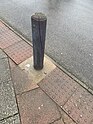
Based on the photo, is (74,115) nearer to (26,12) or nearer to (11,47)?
(11,47)

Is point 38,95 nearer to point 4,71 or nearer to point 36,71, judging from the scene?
point 36,71

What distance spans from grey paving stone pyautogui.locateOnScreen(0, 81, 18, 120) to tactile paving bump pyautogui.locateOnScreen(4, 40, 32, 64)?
2.10 feet

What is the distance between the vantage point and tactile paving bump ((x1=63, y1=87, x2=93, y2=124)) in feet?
8.64

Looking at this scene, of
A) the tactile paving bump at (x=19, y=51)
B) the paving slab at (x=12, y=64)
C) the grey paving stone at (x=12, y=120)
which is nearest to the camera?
the grey paving stone at (x=12, y=120)

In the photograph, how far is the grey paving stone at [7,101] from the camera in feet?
8.49

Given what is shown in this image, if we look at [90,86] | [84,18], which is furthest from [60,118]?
[84,18]

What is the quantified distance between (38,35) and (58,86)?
37.9 inches

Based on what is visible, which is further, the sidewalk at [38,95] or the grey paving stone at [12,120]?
the sidewalk at [38,95]

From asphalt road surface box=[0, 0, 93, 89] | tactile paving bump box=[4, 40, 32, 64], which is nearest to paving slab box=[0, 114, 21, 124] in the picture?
tactile paving bump box=[4, 40, 32, 64]

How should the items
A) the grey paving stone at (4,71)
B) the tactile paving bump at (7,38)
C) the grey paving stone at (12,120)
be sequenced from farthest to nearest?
the tactile paving bump at (7,38)
the grey paving stone at (4,71)
the grey paving stone at (12,120)

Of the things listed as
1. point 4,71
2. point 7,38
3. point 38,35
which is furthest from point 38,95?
point 7,38

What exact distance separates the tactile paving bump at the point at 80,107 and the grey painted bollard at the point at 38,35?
865 mm

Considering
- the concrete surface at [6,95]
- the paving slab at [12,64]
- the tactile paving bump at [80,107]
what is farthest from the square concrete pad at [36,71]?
the tactile paving bump at [80,107]

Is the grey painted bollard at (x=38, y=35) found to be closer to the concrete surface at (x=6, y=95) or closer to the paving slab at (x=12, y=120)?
the concrete surface at (x=6, y=95)
